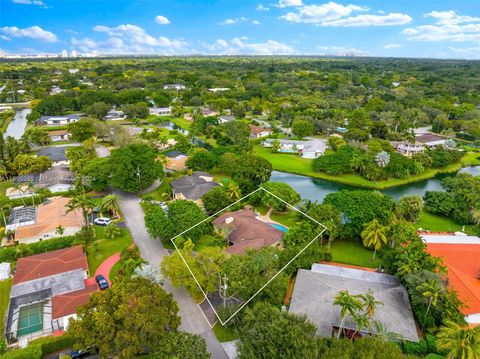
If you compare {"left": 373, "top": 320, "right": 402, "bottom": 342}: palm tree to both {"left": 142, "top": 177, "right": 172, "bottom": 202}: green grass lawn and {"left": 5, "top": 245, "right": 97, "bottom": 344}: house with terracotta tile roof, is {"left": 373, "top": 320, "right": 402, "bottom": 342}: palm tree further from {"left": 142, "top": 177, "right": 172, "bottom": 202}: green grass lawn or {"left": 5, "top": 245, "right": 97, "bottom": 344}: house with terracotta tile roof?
{"left": 142, "top": 177, "right": 172, "bottom": 202}: green grass lawn

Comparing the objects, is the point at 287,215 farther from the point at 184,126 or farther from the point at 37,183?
the point at 184,126

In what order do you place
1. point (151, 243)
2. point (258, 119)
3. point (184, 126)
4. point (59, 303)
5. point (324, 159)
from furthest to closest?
1. point (258, 119)
2. point (184, 126)
3. point (324, 159)
4. point (151, 243)
5. point (59, 303)

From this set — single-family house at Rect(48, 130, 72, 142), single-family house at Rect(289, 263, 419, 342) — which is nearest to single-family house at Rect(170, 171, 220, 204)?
single-family house at Rect(289, 263, 419, 342)

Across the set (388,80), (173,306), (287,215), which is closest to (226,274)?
(173,306)

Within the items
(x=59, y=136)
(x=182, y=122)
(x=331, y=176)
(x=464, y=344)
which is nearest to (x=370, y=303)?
(x=464, y=344)

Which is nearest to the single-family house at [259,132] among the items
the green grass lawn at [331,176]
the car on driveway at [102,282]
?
the green grass lawn at [331,176]

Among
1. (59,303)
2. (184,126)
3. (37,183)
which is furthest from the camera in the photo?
(184,126)
